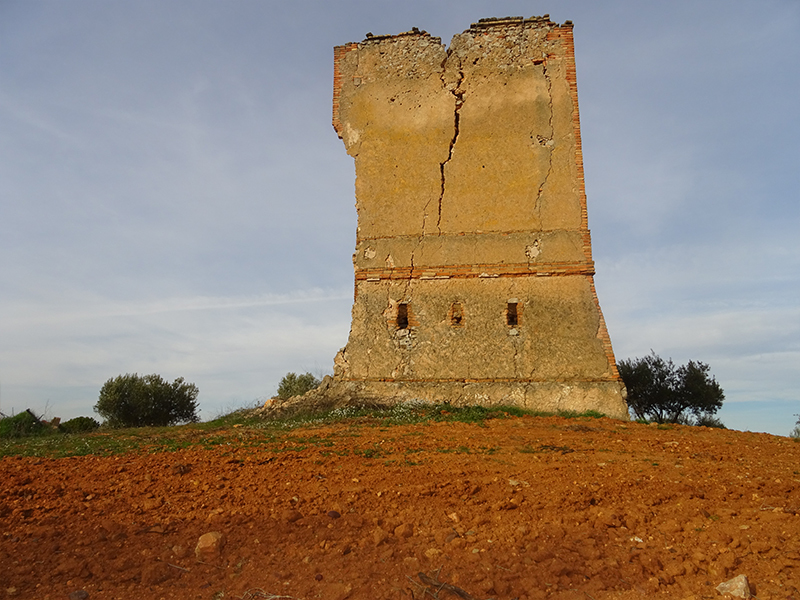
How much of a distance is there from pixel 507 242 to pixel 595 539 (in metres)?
8.95

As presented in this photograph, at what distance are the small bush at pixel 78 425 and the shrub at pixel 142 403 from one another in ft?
7.32

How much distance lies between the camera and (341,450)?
6.72 metres

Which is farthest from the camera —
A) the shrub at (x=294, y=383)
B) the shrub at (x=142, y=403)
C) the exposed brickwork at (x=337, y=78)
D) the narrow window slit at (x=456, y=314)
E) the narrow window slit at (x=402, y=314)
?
the shrub at (x=294, y=383)

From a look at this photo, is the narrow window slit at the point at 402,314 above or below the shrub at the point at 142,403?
above

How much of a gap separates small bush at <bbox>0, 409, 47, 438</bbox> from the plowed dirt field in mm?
8393

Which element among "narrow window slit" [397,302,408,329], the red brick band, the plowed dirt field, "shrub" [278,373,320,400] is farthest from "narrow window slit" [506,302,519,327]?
"shrub" [278,373,320,400]

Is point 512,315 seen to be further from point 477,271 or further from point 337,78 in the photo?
point 337,78

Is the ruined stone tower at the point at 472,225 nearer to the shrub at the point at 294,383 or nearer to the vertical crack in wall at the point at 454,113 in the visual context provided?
the vertical crack in wall at the point at 454,113

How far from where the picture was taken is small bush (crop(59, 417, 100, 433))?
45.7ft

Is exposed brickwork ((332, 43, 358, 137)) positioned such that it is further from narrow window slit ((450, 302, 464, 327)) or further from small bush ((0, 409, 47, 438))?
small bush ((0, 409, 47, 438))

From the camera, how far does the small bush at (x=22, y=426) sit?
42.3 feet

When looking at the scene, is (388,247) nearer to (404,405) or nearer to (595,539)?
(404,405)

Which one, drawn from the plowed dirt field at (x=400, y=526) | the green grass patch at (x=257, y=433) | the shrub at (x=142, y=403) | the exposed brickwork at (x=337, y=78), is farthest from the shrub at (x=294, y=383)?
the plowed dirt field at (x=400, y=526)

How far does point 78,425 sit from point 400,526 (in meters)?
13.3
